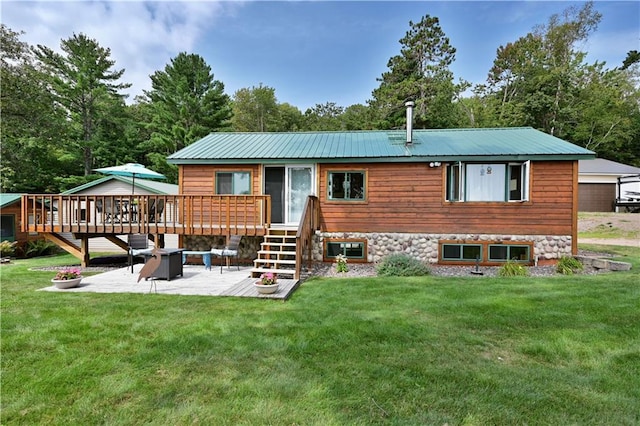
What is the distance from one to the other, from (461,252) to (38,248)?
623 inches

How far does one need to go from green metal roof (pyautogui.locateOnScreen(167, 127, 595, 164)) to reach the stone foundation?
2.21m

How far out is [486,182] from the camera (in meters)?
9.16

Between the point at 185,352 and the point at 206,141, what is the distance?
915 cm

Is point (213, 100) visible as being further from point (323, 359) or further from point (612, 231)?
point (612, 231)

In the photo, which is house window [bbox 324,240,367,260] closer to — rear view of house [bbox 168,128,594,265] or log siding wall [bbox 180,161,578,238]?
rear view of house [bbox 168,128,594,265]

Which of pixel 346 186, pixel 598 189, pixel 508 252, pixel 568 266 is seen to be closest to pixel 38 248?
pixel 346 186

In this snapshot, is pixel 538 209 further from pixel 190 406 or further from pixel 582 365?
pixel 190 406

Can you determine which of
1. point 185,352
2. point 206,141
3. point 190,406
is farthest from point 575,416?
point 206,141

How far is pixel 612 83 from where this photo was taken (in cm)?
2905

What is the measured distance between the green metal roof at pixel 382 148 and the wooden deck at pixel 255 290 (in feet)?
13.1

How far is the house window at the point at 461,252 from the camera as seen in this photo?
30.2 feet

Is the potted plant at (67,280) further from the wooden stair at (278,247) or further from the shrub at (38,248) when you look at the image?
the shrub at (38,248)

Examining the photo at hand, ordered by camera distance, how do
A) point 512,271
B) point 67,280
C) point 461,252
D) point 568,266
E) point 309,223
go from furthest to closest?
point 461,252 → point 309,223 → point 568,266 → point 512,271 → point 67,280

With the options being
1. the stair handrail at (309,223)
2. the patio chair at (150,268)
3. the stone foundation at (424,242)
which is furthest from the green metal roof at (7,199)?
the stone foundation at (424,242)
